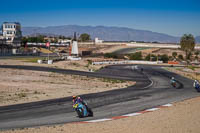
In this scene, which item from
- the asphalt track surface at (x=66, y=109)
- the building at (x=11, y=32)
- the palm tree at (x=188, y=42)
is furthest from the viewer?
the building at (x=11, y=32)

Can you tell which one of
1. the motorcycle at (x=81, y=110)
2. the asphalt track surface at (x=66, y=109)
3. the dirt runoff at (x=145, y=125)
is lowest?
the asphalt track surface at (x=66, y=109)

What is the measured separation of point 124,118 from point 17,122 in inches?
238

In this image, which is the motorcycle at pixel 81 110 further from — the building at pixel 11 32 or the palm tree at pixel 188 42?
the building at pixel 11 32

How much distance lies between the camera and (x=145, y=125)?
14.6 metres

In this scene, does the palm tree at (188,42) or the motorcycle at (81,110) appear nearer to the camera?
the motorcycle at (81,110)

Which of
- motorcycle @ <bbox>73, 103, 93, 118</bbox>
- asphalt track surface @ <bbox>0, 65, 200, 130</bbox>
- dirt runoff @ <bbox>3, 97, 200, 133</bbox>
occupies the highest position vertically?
motorcycle @ <bbox>73, 103, 93, 118</bbox>

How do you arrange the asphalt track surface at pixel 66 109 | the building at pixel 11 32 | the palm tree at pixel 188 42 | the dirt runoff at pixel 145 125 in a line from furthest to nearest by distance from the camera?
the building at pixel 11 32
the palm tree at pixel 188 42
the asphalt track surface at pixel 66 109
the dirt runoff at pixel 145 125

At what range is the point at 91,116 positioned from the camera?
16.8 meters

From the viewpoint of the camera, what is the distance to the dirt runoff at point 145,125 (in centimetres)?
1336

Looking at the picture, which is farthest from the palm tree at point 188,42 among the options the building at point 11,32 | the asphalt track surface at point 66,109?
the asphalt track surface at point 66,109

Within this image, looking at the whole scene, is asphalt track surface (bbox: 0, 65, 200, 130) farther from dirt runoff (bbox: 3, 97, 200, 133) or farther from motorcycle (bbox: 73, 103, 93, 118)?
dirt runoff (bbox: 3, 97, 200, 133)

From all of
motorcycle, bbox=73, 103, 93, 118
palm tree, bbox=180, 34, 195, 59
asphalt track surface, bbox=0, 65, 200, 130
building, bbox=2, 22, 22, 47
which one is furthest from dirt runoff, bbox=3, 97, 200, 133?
building, bbox=2, 22, 22, 47

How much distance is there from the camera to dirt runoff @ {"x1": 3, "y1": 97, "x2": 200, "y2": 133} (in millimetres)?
13359

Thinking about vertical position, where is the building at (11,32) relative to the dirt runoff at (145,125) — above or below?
above
